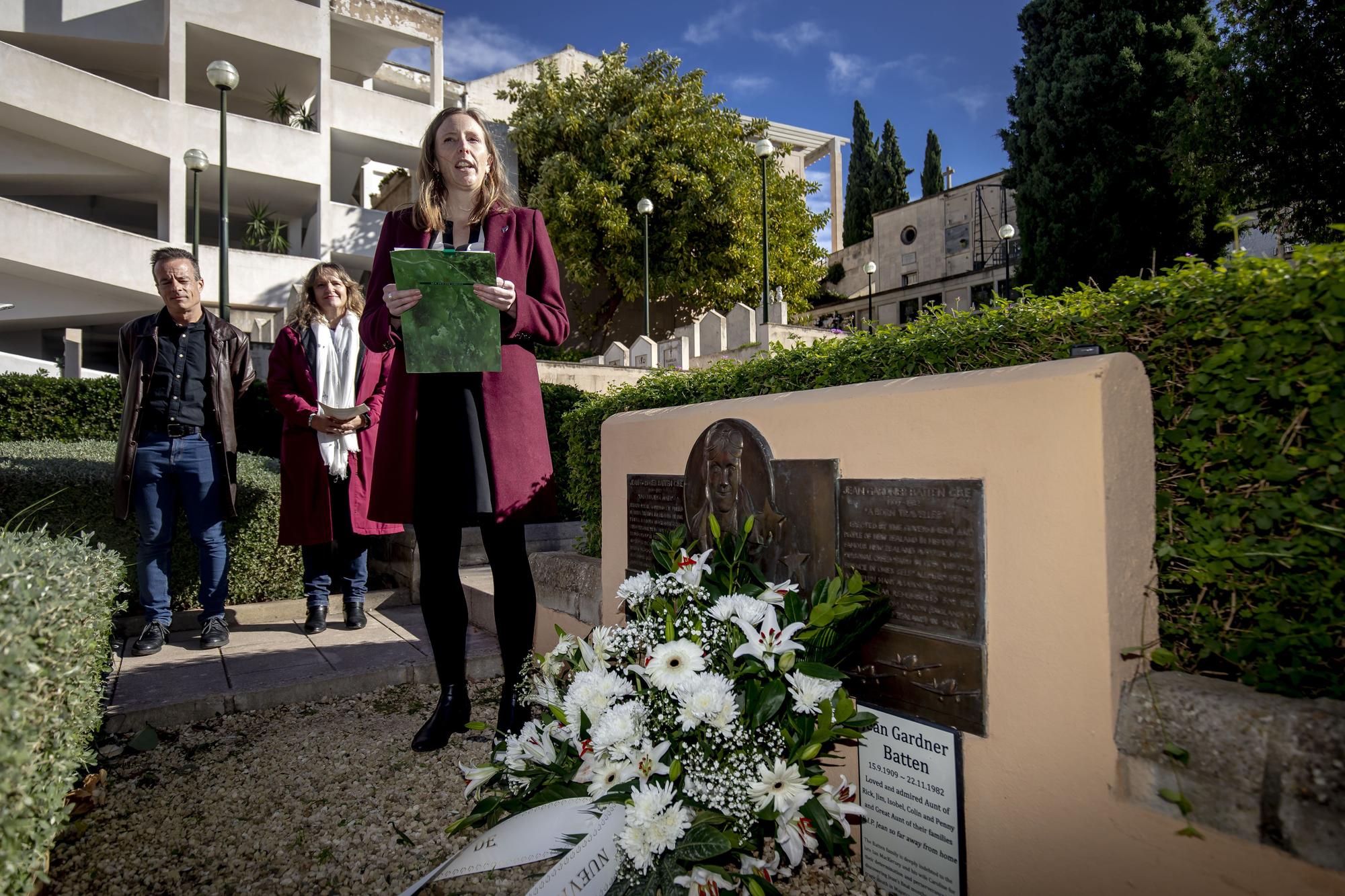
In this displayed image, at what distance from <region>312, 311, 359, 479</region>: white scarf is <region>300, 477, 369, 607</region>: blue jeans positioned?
17 centimetres

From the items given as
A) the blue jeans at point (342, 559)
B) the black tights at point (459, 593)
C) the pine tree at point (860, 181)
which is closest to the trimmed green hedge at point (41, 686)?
the black tights at point (459, 593)

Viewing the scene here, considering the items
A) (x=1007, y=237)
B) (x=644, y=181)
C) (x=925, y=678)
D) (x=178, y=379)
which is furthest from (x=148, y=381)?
(x=1007, y=237)

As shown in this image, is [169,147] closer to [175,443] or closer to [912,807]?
[175,443]

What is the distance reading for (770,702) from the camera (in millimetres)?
2025

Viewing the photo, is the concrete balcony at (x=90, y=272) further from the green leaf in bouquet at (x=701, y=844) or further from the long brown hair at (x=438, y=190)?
the green leaf in bouquet at (x=701, y=844)

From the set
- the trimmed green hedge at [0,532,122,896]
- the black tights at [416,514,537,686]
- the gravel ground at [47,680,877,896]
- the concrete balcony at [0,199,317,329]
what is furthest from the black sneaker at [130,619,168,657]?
the concrete balcony at [0,199,317,329]

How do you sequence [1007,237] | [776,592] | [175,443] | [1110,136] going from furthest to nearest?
1. [1007,237]
2. [1110,136]
3. [175,443]
4. [776,592]

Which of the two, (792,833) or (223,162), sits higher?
(223,162)

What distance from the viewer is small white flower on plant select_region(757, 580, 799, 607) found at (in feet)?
7.43

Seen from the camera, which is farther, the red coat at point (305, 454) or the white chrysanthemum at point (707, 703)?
the red coat at point (305, 454)

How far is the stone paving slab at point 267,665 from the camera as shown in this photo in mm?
3504

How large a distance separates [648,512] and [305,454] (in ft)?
8.50

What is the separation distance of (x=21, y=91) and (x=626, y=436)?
23.5 meters

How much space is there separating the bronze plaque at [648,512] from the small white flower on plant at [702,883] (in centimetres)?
134
